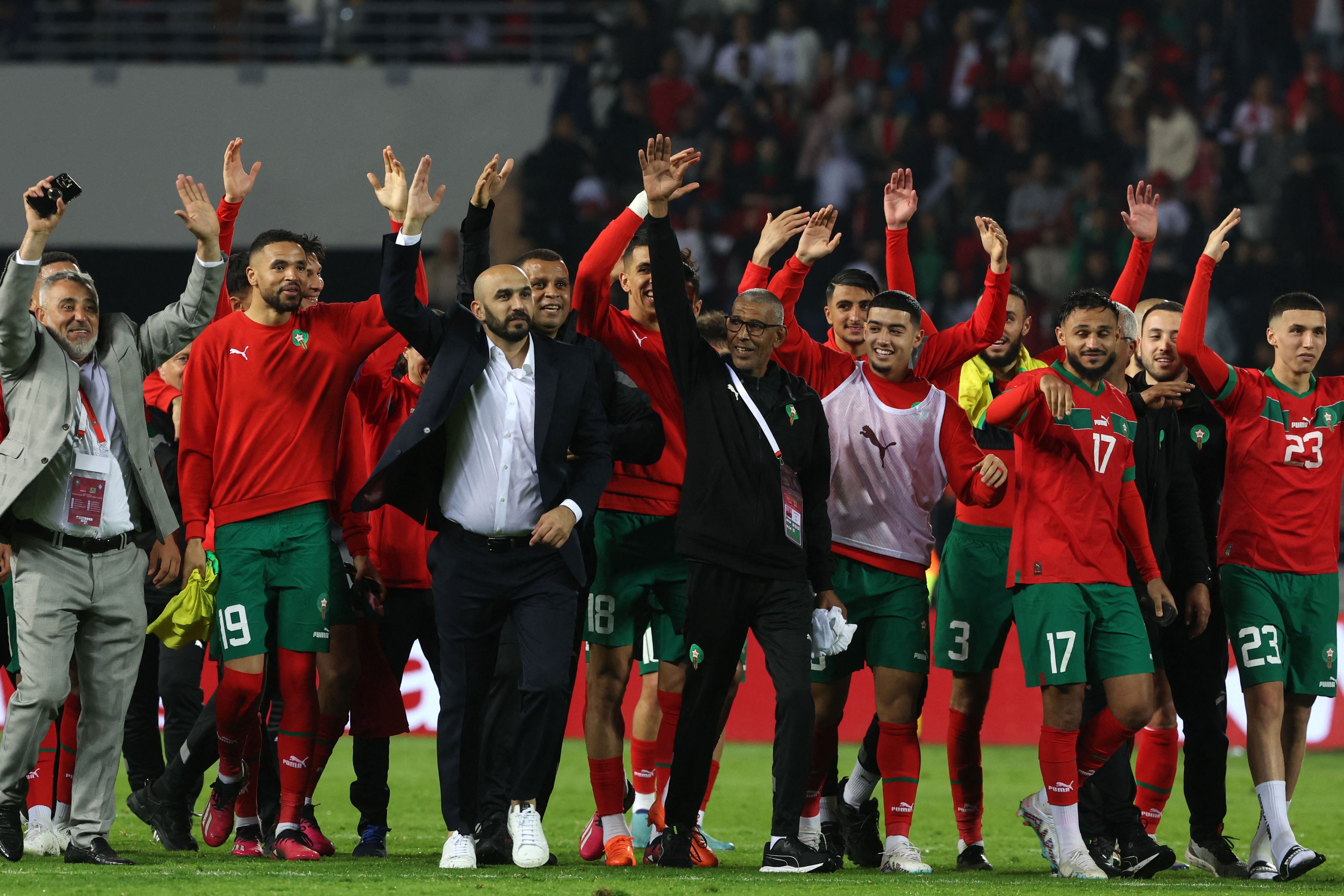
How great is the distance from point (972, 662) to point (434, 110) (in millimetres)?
11889

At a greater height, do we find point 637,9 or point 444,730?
point 637,9

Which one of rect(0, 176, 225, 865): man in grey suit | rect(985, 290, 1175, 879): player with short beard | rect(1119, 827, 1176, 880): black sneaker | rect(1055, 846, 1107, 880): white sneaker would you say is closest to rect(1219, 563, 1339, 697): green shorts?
rect(985, 290, 1175, 879): player with short beard

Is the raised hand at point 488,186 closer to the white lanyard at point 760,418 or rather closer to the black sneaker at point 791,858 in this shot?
the white lanyard at point 760,418

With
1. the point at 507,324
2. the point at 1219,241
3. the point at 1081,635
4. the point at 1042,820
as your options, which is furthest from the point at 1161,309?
the point at 507,324

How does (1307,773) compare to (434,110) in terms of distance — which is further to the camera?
(434,110)

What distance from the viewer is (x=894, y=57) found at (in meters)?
17.4

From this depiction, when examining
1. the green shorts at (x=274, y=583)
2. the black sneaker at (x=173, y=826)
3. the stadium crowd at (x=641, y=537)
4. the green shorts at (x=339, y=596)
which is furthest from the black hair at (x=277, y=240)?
the black sneaker at (x=173, y=826)

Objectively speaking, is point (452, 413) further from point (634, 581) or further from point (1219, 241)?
point (1219, 241)

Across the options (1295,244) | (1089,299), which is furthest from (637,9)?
(1089,299)

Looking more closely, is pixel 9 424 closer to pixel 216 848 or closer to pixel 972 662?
pixel 216 848

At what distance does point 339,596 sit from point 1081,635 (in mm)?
2826

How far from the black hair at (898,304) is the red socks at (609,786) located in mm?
2048

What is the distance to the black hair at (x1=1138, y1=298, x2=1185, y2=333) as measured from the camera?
6918mm

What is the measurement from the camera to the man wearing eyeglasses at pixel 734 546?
5.76 m
